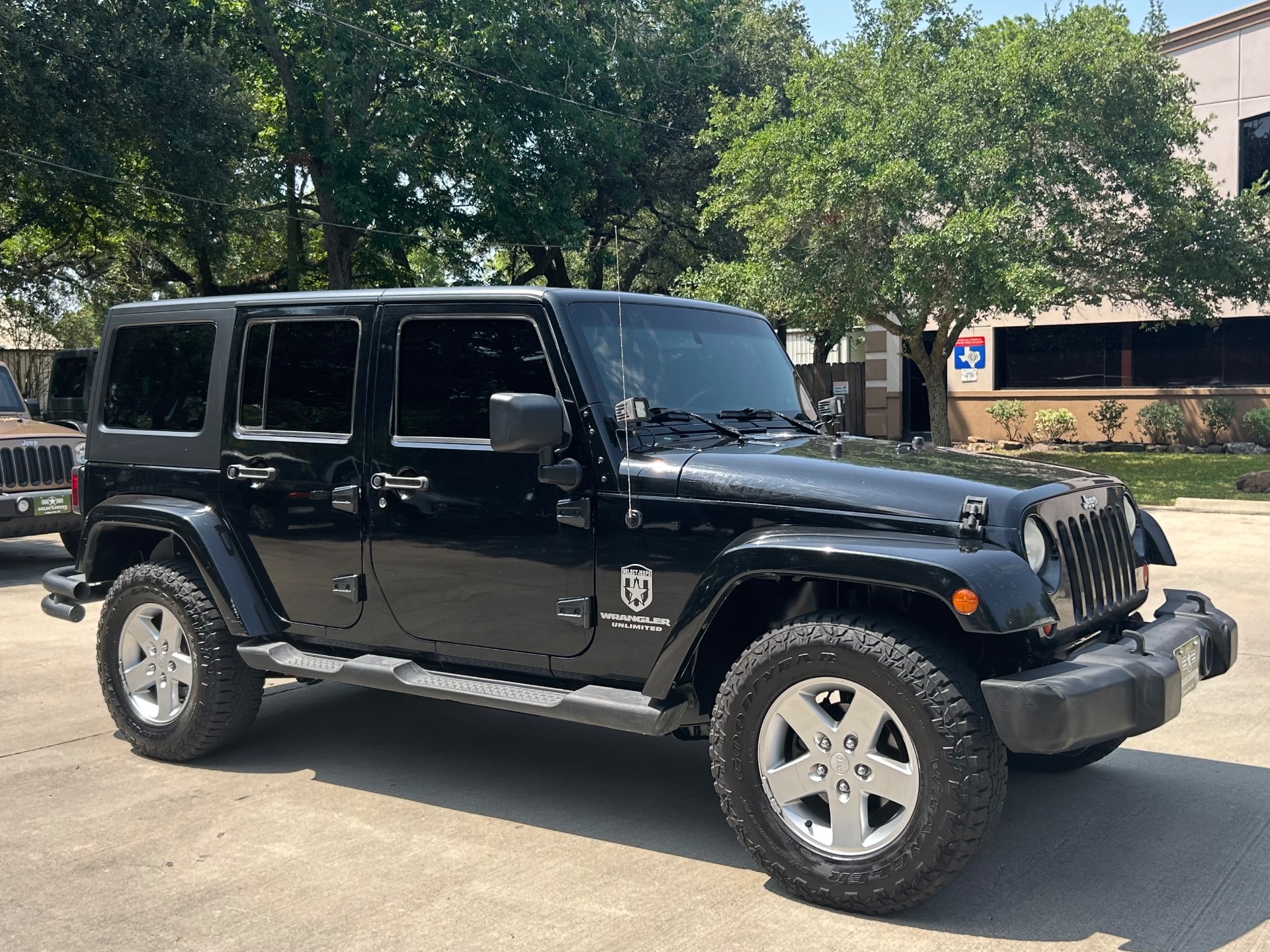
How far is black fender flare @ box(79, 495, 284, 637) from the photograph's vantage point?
5.24 m

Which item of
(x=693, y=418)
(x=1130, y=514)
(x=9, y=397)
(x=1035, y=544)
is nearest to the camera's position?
(x=1035, y=544)

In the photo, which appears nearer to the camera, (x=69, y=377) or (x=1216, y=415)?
(x=69, y=377)

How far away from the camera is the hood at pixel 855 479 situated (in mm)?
3924

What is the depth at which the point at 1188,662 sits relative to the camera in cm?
416

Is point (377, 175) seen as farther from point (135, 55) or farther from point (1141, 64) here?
point (1141, 64)

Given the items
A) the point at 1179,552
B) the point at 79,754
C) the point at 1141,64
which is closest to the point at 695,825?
the point at 79,754

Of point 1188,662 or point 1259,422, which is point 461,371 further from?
point 1259,422

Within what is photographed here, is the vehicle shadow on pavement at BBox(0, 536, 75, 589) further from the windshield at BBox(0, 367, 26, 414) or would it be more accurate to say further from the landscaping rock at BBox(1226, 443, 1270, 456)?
the landscaping rock at BBox(1226, 443, 1270, 456)

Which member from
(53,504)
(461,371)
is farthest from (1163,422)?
(461,371)

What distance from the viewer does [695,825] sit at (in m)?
4.66

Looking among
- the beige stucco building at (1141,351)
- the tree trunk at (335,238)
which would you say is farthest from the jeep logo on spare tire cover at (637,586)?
the beige stucco building at (1141,351)

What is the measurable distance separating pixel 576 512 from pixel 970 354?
25.7 metres

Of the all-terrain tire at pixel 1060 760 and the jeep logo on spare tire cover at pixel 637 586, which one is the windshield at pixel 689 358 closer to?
the jeep logo on spare tire cover at pixel 637 586

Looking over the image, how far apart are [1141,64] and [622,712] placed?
18.6 metres
